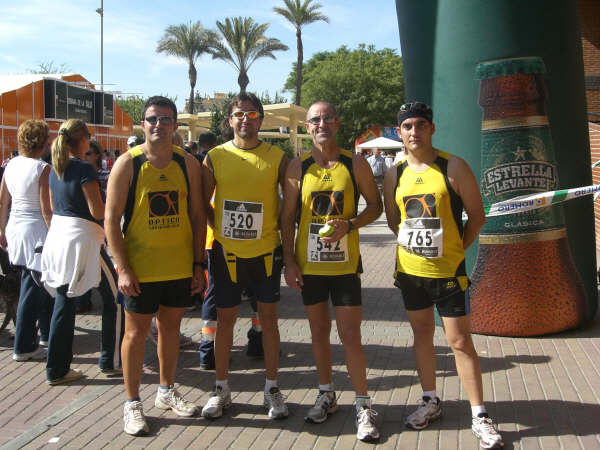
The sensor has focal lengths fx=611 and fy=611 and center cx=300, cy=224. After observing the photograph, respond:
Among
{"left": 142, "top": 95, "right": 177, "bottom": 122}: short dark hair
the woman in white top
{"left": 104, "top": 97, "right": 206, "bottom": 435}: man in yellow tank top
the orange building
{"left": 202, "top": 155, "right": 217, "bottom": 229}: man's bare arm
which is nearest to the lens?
{"left": 104, "top": 97, "right": 206, "bottom": 435}: man in yellow tank top

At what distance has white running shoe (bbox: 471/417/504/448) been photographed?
11.2 feet

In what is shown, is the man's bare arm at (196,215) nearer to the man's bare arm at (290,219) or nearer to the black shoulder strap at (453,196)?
the man's bare arm at (290,219)

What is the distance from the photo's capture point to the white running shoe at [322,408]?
12.7 ft

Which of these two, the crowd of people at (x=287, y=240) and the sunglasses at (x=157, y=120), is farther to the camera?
the sunglasses at (x=157, y=120)

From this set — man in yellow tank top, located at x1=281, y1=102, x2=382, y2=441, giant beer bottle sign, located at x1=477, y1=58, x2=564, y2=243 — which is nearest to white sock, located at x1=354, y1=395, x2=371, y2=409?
man in yellow tank top, located at x1=281, y1=102, x2=382, y2=441

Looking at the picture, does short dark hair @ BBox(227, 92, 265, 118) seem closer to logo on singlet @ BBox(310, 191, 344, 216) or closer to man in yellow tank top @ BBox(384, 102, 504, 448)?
logo on singlet @ BBox(310, 191, 344, 216)

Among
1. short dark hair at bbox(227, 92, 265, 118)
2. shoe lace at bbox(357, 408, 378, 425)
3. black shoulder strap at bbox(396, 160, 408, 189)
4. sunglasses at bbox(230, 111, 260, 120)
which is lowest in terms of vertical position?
shoe lace at bbox(357, 408, 378, 425)

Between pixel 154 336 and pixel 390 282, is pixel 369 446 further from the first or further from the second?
pixel 390 282

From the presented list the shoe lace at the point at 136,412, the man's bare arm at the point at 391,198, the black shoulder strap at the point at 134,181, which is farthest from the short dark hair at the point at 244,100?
the shoe lace at the point at 136,412

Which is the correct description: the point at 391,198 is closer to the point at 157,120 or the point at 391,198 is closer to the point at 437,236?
the point at 437,236

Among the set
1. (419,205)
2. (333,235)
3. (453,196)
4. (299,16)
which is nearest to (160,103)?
(333,235)

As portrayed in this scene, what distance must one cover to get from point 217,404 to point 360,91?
4431 cm

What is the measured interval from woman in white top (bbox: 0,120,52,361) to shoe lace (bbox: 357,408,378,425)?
3.02 meters

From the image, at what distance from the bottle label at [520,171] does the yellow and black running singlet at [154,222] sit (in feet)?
9.76
